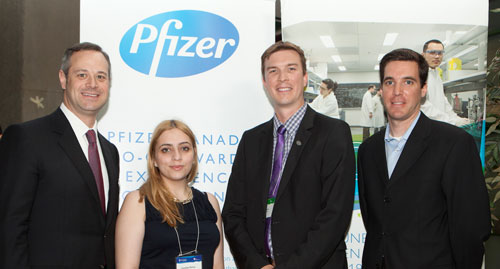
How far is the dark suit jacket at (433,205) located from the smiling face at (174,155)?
3.87 ft

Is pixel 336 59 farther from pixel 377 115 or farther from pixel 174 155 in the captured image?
pixel 174 155

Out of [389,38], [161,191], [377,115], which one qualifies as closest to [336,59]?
[389,38]

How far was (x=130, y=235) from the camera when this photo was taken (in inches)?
91.0

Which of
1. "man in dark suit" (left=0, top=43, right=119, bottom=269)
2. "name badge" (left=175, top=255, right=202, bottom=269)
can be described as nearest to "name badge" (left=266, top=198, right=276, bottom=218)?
"name badge" (left=175, top=255, right=202, bottom=269)

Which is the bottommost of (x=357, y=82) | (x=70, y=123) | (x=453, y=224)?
(x=453, y=224)

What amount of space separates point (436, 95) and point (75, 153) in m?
2.74

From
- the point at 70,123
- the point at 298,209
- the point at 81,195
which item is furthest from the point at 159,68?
the point at 298,209

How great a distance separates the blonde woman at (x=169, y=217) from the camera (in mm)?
2326

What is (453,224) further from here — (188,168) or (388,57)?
(188,168)

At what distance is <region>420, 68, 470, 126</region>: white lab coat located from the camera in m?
3.40

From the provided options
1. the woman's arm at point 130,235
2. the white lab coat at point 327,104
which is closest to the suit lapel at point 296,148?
the woman's arm at point 130,235

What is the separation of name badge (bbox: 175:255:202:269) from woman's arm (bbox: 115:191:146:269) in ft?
0.75

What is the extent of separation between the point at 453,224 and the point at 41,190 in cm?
220

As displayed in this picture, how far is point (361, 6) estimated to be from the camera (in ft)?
11.2
